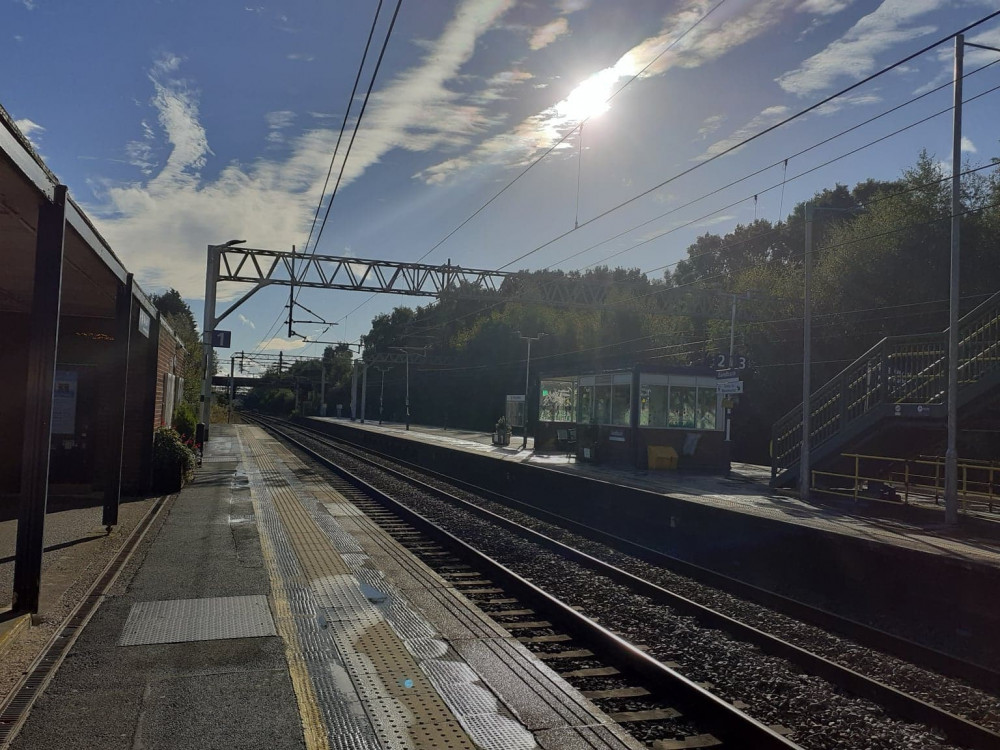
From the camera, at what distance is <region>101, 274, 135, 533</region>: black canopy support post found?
35.5 feet

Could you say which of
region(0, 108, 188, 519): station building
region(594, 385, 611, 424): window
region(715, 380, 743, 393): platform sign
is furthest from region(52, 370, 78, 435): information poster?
region(594, 385, 611, 424): window

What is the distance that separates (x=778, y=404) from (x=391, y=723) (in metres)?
32.1

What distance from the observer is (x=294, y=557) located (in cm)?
999

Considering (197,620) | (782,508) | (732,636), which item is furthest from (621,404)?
(197,620)

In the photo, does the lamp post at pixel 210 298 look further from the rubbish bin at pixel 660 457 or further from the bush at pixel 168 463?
the rubbish bin at pixel 660 457

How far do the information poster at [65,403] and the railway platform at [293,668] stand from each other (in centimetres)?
609

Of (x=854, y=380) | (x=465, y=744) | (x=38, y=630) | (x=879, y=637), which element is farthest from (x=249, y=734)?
(x=854, y=380)

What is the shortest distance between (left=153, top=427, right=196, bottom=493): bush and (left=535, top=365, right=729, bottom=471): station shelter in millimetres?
13366

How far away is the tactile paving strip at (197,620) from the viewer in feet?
21.3

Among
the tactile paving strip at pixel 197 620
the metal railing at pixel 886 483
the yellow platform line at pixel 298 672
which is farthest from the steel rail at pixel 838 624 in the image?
the metal railing at pixel 886 483

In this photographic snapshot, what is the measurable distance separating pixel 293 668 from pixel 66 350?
38.4 feet

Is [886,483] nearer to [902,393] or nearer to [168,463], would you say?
[902,393]

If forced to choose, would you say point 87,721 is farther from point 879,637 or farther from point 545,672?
point 879,637

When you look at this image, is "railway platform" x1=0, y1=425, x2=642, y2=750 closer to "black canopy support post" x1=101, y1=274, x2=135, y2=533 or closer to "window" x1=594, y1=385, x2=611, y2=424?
"black canopy support post" x1=101, y1=274, x2=135, y2=533
